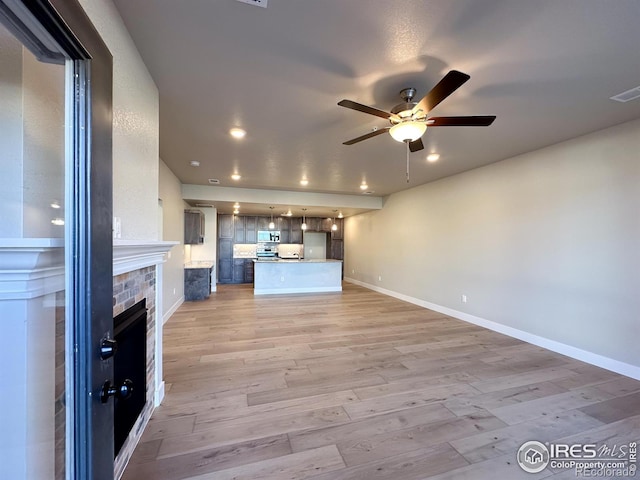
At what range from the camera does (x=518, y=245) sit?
387 centimetres

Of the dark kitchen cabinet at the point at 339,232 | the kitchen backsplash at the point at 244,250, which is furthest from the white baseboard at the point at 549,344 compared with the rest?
the kitchen backsplash at the point at 244,250

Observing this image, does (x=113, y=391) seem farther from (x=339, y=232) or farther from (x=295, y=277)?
(x=339, y=232)

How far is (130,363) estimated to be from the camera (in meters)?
1.70

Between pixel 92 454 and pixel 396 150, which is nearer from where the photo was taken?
pixel 92 454

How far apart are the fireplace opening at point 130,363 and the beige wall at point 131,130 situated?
19.0 inches

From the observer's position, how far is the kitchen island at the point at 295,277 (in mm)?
7020

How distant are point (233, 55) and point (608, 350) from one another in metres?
4.51

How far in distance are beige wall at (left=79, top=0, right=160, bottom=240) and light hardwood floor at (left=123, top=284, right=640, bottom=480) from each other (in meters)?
1.44

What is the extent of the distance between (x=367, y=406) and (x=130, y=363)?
176cm

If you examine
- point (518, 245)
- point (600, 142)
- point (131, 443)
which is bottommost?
point (131, 443)

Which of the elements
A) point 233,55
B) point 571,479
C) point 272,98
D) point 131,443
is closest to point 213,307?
point 131,443

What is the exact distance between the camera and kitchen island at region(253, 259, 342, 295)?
276 inches

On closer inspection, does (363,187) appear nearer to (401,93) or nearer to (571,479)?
(401,93)

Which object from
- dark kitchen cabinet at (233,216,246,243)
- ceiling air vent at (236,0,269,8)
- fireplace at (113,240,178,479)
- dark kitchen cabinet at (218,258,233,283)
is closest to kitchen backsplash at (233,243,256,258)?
dark kitchen cabinet at (233,216,246,243)
